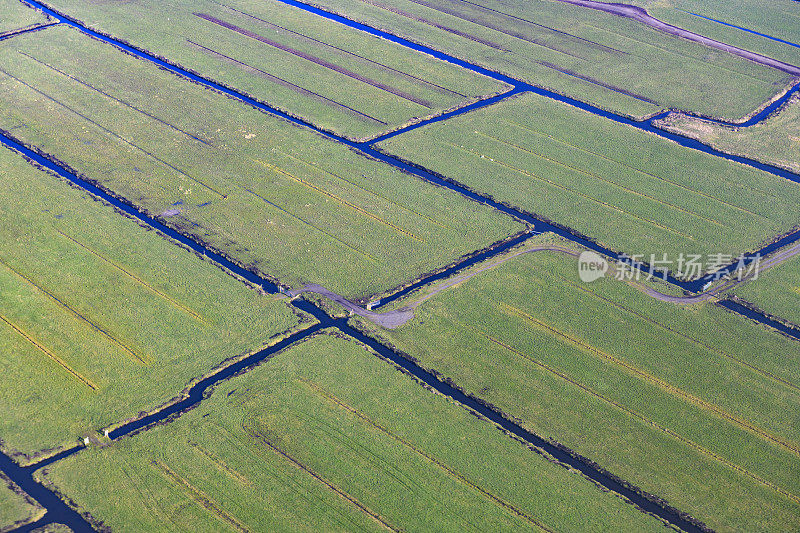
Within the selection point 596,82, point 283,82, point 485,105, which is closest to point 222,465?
point 283,82

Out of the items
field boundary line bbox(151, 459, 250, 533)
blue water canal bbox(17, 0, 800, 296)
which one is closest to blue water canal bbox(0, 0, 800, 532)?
blue water canal bbox(17, 0, 800, 296)

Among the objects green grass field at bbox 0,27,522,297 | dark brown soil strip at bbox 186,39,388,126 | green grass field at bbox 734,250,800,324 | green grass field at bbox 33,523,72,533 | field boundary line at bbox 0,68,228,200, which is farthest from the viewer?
dark brown soil strip at bbox 186,39,388,126

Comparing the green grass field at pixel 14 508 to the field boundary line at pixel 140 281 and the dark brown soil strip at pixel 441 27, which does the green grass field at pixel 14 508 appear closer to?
the field boundary line at pixel 140 281

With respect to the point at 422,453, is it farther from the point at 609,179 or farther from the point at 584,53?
the point at 584,53

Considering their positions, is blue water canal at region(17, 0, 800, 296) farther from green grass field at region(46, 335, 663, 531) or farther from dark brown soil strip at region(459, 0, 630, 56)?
green grass field at region(46, 335, 663, 531)

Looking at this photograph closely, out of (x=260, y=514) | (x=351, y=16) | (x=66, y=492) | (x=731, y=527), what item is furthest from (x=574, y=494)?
(x=351, y=16)

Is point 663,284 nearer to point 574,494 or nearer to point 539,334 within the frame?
point 539,334
